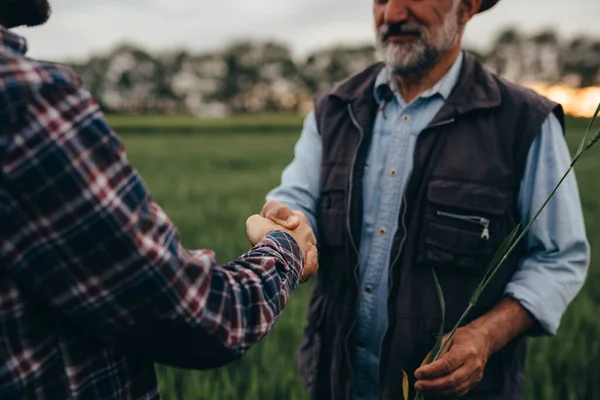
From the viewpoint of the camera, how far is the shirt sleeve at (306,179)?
7.58ft

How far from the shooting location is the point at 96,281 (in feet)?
3.36

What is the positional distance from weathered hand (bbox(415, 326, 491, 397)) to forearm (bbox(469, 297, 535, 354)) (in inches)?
1.0

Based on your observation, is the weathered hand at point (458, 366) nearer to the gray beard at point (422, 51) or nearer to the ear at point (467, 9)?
the gray beard at point (422, 51)

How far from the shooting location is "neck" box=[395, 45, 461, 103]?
7.46 feet

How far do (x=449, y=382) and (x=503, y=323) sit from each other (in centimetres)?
30

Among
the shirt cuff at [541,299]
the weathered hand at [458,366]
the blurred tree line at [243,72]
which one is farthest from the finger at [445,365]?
the blurred tree line at [243,72]

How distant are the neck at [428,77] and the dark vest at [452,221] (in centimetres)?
8

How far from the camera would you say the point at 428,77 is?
2.28m

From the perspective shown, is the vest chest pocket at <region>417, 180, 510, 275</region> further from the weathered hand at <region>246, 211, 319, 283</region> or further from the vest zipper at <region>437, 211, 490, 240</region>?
the weathered hand at <region>246, 211, 319, 283</region>

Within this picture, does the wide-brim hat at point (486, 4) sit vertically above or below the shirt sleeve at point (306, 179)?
above

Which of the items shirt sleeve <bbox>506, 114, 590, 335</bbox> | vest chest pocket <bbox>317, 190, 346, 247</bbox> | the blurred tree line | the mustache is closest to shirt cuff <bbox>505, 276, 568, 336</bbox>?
shirt sleeve <bbox>506, 114, 590, 335</bbox>

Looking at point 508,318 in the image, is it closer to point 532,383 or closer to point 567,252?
point 567,252

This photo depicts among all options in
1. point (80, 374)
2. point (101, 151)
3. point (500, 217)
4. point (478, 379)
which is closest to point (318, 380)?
point (478, 379)

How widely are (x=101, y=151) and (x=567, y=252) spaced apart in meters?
1.56
